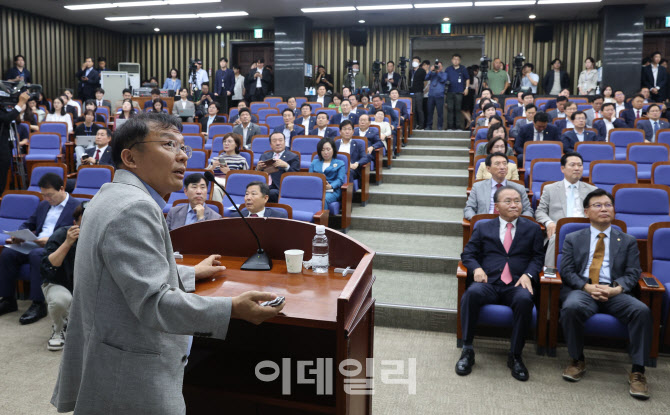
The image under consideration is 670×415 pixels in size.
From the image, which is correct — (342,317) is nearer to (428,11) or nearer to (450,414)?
(450,414)

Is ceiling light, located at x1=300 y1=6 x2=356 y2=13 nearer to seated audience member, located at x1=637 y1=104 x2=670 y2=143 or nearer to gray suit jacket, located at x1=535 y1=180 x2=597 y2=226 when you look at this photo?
seated audience member, located at x1=637 y1=104 x2=670 y2=143

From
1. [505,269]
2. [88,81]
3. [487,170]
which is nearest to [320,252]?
[505,269]

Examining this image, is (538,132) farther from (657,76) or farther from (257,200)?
(657,76)

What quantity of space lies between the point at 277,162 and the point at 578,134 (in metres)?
3.17

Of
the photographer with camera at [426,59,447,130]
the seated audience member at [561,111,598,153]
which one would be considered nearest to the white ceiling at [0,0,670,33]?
the photographer with camera at [426,59,447,130]

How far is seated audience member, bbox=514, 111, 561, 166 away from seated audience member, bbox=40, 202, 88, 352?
438 cm

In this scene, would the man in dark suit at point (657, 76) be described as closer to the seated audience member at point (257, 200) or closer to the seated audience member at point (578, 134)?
the seated audience member at point (578, 134)

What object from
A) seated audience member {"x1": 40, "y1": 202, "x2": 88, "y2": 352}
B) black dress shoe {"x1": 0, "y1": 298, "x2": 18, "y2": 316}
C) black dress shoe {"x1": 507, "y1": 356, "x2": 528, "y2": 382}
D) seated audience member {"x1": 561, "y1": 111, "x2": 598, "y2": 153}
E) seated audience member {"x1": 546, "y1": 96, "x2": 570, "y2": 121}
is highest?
seated audience member {"x1": 546, "y1": 96, "x2": 570, "y2": 121}

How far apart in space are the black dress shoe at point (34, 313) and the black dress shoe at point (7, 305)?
0.16m

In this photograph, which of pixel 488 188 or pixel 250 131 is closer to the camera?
pixel 488 188

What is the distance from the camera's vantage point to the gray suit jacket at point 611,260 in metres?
2.87

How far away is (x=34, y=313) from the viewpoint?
3.44 meters

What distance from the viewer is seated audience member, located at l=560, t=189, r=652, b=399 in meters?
2.66

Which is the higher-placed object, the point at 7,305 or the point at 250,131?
the point at 250,131
